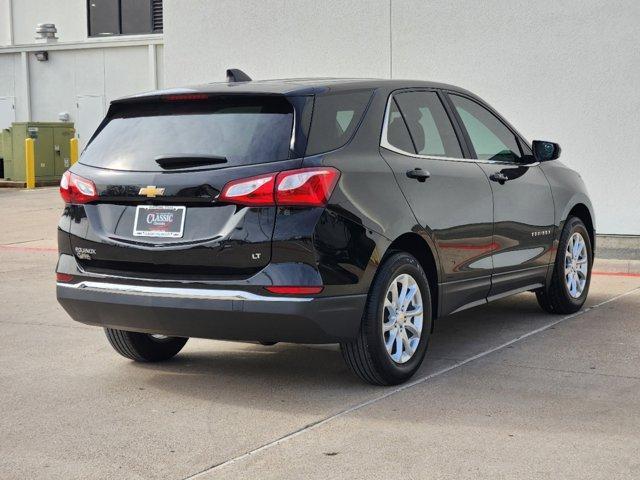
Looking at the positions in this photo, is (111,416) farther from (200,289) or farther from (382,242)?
(382,242)

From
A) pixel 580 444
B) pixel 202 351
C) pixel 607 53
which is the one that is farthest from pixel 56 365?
pixel 607 53

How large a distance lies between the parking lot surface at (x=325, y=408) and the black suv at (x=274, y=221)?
0.35 meters

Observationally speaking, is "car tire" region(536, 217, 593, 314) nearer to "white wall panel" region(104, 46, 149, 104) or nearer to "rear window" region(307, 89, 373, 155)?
"rear window" region(307, 89, 373, 155)

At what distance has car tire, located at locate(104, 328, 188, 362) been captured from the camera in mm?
6602

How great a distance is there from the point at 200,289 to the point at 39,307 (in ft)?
12.2

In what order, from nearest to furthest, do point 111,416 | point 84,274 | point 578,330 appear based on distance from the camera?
point 111,416, point 84,274, point 578,330

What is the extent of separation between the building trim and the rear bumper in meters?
22.2

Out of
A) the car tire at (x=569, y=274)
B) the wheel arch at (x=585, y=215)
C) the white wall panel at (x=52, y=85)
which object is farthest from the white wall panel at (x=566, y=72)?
the white wall panel at (x=52, y=85)

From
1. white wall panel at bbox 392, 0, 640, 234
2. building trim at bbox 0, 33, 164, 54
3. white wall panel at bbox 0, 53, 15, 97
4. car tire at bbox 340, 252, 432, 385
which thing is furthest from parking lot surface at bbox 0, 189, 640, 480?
white wall panel at bbox 0, 53, 15, 97

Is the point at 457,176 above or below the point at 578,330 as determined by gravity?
above

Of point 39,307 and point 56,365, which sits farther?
point 39,307

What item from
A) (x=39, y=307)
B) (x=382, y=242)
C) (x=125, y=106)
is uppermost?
(x=125, y=106)

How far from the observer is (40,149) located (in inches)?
981

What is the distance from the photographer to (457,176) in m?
6.67
